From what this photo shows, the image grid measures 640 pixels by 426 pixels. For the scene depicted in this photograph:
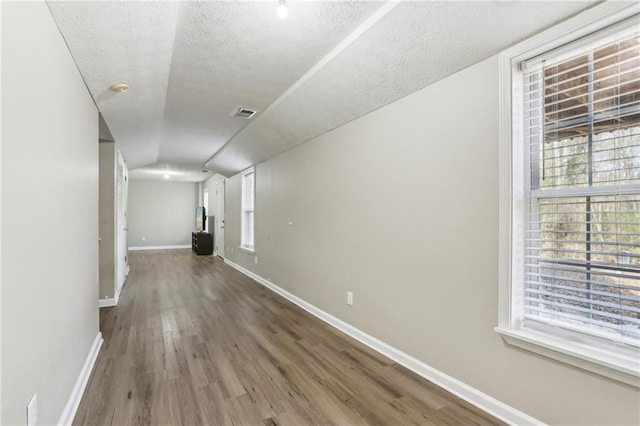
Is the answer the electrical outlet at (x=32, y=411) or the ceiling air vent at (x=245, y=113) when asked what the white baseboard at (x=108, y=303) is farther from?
the electrical outlet at (x=32, y=411)

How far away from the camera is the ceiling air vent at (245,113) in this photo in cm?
340

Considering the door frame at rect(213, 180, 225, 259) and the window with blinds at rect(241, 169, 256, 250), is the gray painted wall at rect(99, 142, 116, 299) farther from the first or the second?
the door frame at rect(213, 180, 225, 259)

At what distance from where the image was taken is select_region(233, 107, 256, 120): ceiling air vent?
3404 millimetres

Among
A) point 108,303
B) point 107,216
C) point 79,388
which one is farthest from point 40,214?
point 108,303

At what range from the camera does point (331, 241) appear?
3406 mm

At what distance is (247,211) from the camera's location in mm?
6305

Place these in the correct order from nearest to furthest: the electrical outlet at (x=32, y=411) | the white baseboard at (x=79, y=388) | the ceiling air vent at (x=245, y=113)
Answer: the electrical outlet at (x=32, y=411)
the white baseboard at (x=79, y=388)
the ceiling air vent at (x=245, y=113)

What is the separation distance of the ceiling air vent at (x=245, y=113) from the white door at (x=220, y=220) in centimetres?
461

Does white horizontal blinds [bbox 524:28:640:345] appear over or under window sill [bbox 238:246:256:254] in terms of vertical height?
over

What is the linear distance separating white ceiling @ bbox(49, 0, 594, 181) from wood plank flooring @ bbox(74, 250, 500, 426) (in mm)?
2153

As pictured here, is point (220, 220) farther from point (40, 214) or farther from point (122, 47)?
point (40, 214)

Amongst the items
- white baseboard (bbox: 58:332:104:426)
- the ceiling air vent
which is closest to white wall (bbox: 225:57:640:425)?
the ceiling air vent

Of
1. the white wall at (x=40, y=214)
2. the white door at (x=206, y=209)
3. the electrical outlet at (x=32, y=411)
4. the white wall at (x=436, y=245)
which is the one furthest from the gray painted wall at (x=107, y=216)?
the white door at (x=206, y=209)

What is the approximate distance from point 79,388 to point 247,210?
4.45 m
